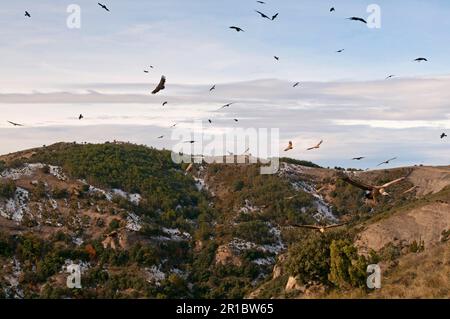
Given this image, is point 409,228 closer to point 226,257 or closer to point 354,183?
point 226,257

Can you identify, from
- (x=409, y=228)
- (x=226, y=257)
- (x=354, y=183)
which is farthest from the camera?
(x=226, y=257)

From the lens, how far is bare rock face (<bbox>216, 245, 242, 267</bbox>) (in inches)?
3996

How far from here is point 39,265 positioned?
89562mm

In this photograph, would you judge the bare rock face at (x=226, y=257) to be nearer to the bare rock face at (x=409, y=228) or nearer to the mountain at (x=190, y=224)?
the mountain at (x=190, y=224)

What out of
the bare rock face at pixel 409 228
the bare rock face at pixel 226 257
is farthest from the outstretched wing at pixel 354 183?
the bare rock face at pixel 226 257

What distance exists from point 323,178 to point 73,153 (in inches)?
2294

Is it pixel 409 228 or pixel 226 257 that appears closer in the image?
pixel 409 228

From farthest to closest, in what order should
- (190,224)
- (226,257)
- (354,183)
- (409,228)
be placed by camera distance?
1. (190,224)
2. (226,257)
3. (409,228)
4. (354,183)

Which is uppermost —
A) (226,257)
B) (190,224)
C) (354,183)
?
(354,183)

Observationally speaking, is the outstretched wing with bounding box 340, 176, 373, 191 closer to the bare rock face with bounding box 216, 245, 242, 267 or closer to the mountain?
the mountain

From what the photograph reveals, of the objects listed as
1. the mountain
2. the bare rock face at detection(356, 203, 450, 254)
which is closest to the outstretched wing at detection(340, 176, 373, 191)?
the mountain

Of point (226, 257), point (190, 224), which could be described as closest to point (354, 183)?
point (226, 257)

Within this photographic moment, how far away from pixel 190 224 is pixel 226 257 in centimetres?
1911

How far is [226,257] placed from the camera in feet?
337
